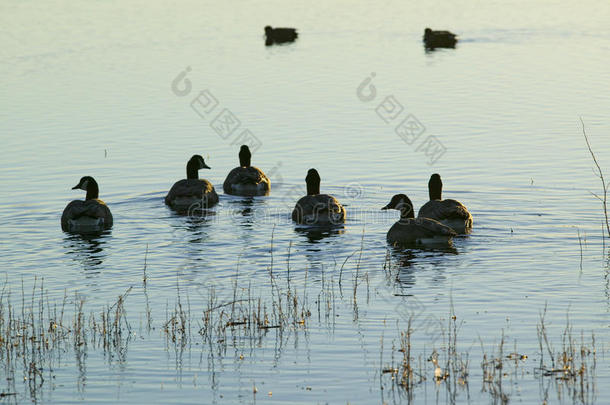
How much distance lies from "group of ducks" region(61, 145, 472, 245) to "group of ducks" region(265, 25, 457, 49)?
35400 mm

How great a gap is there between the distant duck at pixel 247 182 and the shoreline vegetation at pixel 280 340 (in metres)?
9.76

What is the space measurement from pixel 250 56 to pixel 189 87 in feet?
43.9

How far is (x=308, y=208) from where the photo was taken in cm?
2495

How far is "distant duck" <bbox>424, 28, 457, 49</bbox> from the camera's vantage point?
61.9m

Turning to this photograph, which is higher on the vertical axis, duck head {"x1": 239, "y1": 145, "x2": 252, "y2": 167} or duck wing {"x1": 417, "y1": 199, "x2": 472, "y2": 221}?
duck head {"x1": 239, "y1": 145, "x2": 252, "y2": 167}

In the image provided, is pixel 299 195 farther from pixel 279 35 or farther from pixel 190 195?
pixel 279 35

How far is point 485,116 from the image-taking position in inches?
1528

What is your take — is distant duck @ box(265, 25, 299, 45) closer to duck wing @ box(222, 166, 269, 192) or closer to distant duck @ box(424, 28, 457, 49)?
distant duck @ box(424, 28, 457, 49)

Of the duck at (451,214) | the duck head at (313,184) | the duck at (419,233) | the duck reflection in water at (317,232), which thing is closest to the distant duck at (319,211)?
the duck reflection in water at (317,232)

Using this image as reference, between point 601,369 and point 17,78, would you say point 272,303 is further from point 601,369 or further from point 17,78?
point 17,78

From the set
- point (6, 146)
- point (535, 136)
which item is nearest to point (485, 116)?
point (535, 136)

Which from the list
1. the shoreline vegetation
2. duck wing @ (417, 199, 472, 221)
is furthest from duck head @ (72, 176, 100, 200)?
duck wing @ (417, 199, 472, 221)

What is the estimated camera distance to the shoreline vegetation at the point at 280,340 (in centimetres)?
1311

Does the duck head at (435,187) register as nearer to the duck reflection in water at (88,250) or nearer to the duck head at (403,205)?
the duck head at (403,205)
